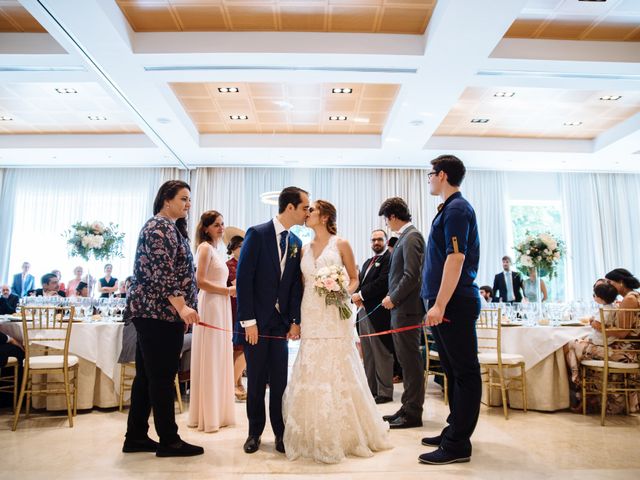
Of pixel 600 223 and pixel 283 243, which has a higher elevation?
Result: pixel 600 223

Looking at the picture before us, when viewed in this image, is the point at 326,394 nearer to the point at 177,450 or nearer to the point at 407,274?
the point at 177,450

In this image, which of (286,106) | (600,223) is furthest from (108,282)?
(600,223)

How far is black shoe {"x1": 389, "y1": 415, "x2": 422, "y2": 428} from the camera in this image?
3.93m

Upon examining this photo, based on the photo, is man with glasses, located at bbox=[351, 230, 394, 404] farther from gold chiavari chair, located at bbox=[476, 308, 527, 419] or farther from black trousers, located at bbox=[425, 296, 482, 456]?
black trousers, located at bbox=[425, 296, 482, 456]

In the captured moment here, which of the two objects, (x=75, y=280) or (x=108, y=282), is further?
(x=75, y=280)

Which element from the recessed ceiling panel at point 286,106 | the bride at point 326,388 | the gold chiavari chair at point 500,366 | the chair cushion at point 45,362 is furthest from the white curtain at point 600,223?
the chair cushion at point 45,362

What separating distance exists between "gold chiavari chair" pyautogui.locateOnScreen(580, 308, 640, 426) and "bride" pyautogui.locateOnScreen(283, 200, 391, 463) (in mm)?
2426

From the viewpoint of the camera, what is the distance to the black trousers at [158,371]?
302cm

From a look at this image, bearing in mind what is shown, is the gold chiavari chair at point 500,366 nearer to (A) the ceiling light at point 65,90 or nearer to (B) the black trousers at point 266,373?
(B) the black trousers at point 266,373

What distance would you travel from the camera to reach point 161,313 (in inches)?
118

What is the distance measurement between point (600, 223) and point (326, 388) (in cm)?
1153

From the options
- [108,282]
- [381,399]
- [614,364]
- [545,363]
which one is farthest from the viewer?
[108,282]

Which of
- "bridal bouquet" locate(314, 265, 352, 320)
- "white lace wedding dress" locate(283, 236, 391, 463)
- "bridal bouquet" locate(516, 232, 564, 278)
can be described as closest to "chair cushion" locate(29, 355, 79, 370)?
"white lace wedding dress" locate(283, 236, 391, 463)

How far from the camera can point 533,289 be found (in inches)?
247
